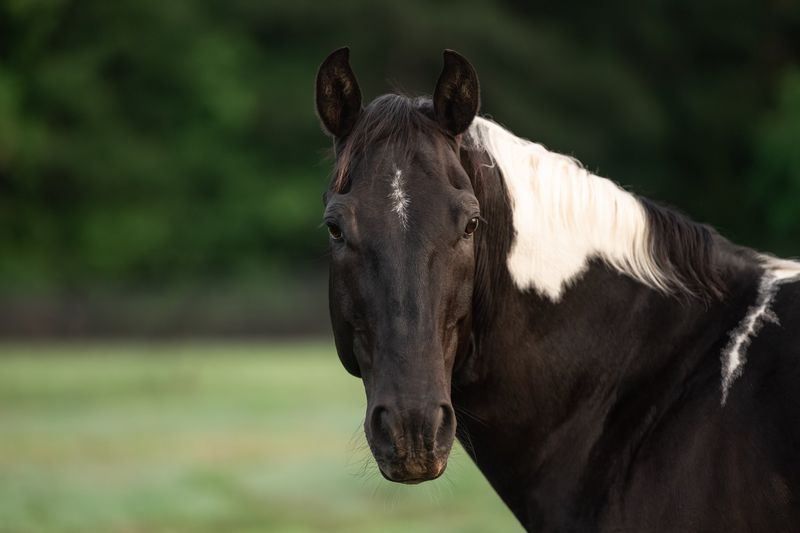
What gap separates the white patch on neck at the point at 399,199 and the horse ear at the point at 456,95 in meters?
0.30

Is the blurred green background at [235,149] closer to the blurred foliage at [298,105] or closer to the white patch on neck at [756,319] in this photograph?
the blurred foliage at [298,105]

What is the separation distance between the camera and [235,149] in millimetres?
35188

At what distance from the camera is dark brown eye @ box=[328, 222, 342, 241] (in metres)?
3.15

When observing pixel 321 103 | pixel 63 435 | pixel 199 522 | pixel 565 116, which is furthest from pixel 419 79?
pixel 321 103

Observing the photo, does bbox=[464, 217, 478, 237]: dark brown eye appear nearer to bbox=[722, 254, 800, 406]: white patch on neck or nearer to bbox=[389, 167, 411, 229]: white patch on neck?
bbox=[389, 167, 411, 229]: white patch on neck

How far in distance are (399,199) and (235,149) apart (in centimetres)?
3284

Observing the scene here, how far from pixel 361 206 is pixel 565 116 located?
3148 cm

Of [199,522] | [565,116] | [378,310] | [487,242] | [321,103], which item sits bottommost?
[199,522]

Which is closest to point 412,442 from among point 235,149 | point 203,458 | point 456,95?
point 456,95

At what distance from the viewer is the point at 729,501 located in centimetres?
296

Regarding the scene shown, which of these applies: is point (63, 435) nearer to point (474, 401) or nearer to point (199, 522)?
point (199, 522)

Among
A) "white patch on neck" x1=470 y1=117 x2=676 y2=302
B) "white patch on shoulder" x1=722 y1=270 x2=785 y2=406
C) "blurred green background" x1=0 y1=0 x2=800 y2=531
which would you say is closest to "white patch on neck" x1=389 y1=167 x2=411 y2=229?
"white patch on neck" x1=470 y1=117 x2=676 y2=302

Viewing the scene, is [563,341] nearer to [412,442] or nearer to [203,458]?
[412,442]

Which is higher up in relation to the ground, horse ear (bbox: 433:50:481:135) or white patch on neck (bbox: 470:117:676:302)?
horse ear (bbox: 433:50:481:135)
